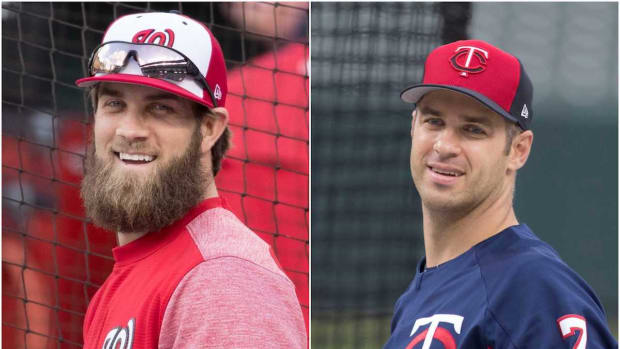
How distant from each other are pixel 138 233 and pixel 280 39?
181cm

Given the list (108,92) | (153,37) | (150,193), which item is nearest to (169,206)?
(150,193)

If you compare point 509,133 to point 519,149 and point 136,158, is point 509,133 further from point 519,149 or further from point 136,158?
point 136,158

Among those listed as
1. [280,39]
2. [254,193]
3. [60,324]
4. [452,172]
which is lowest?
[60,324]

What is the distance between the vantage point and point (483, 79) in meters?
1.85

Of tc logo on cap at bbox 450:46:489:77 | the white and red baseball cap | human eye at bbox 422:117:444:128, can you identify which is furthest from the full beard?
tc logo on cap at bbox 450:46:489:77

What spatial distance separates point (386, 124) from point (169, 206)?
2469mm

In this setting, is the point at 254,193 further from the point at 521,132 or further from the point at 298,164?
the point at 521,132

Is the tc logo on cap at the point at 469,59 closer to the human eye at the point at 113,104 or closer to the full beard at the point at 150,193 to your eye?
the full beard at the point at 150,193

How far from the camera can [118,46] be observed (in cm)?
187

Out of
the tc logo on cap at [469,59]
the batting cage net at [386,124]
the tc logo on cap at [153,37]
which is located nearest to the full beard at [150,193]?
the tc logo on cap at [153,37]

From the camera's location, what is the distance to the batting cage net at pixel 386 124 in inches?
160

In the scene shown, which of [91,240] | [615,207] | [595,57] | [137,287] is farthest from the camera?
[615,207]

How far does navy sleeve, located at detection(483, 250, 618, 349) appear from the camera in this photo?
1.51 metres

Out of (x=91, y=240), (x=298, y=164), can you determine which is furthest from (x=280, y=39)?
(x=91, y=240)
